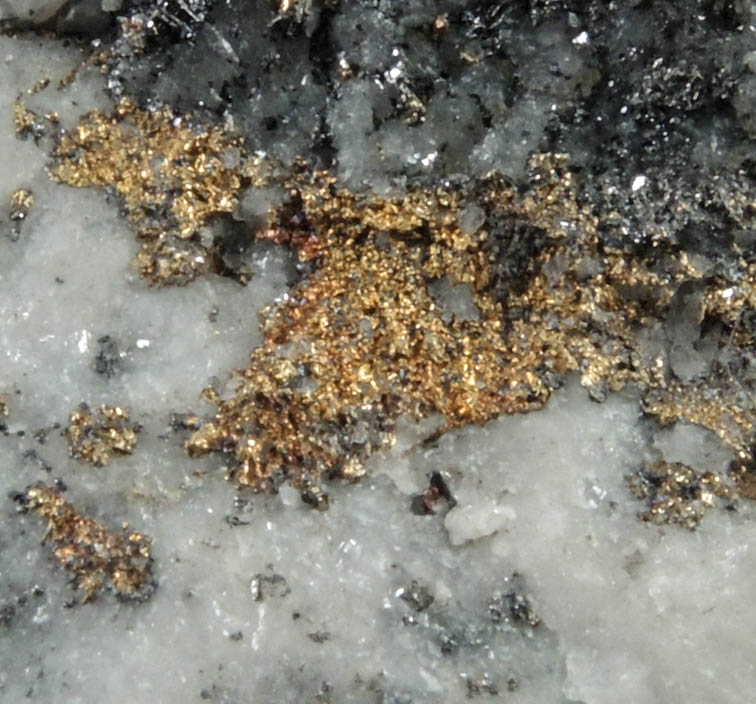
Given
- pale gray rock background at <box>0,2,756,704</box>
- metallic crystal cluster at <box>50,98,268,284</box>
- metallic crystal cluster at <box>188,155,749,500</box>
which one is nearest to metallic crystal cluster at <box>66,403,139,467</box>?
pale gray rock background at <box>0,2,756,704</box>

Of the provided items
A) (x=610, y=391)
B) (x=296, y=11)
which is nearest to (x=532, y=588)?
(x=610, y=391)

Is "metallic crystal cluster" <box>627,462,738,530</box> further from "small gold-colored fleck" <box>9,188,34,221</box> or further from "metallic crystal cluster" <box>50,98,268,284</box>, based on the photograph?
"small gold-colored fleck" <box>9,188,34,221</box>

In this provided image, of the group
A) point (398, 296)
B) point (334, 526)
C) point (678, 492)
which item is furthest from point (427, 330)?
point (678, 492)

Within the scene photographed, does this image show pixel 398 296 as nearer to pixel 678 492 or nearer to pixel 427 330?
pixel 427 330

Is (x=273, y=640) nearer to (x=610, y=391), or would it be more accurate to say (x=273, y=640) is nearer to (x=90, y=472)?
(x=90, y=472)

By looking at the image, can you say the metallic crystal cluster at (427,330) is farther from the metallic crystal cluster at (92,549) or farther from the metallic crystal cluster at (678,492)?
the metallic crystal cluster at (92,549)

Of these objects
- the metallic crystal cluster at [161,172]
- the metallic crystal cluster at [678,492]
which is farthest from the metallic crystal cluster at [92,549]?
the metallic crystal cluster at [678,492]
